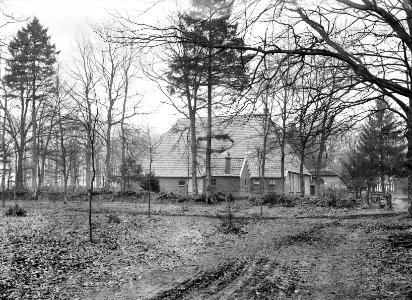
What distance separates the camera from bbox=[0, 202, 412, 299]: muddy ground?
7.00m

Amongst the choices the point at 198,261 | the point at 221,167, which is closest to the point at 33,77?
the point at 221,167

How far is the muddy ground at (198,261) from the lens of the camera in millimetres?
7000

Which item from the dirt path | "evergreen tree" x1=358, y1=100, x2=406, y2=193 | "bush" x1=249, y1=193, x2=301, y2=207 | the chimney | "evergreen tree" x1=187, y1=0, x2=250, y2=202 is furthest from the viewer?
the chimney

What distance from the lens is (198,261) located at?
392 inches

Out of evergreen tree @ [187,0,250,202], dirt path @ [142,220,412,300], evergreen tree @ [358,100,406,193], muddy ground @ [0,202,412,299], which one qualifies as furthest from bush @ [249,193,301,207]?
evergreen tree @ [187,0,250,202]

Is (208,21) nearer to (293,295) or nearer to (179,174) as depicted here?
(293,295)

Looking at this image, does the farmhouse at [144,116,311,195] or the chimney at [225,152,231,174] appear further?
the chimney at [225,152,231,174]

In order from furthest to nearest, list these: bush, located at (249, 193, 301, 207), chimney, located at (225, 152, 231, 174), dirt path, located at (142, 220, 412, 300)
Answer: chimney, located at (225, 152, 231, 174)
bush, located at (249, 193, 301, 207)
dirt path, located at (142, 220, 412, 300)

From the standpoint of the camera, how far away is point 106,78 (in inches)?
1330

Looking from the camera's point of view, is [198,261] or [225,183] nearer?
[198,261]

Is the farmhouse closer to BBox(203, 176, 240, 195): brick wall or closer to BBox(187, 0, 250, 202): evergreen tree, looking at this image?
BBox(203, 176, 240, 195): brick wall

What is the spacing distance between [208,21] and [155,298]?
181 inches

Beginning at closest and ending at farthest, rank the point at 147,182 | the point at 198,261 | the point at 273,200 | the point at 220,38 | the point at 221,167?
1. the point at 220,38
2. the point at 198,261
3. the point at 273,200
4. the point at 147,182
5. the point at 221,167

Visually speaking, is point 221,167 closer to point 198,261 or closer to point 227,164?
point 227,164
